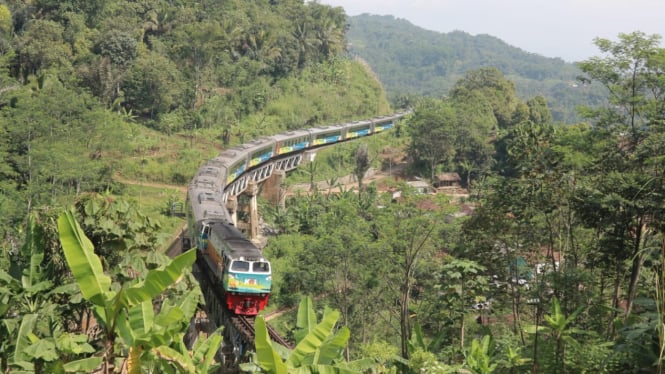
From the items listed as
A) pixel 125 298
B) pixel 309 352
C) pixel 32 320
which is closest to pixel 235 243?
pixel 32 320

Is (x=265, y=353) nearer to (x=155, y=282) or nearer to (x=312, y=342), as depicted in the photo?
(x=312, y=342)

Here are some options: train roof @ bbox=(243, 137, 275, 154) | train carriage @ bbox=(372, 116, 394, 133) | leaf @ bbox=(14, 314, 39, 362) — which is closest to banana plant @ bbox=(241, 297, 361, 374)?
leaf @ bbox=(14, 314, 39, 362)

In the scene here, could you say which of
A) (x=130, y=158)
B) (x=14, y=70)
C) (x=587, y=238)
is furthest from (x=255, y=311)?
(x=14, y=70)

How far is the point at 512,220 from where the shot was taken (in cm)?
1978

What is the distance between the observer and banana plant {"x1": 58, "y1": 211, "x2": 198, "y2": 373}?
8.04 m

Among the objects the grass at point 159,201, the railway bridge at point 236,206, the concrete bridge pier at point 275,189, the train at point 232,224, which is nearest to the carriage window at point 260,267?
the train at point 232,224

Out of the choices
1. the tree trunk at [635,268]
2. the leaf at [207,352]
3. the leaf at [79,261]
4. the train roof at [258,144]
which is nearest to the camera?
the leaf at [79,261]

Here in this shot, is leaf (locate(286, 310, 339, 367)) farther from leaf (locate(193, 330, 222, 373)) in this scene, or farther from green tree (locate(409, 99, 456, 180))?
green tree (locate(409, 99, 456, 180))

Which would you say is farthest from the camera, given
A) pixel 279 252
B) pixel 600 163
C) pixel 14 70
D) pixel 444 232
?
pixel 14 70

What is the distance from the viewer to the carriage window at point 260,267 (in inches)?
768

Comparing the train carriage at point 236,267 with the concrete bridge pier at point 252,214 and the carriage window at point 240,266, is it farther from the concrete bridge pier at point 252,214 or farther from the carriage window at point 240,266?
the concrete bridge pier at point 252,214

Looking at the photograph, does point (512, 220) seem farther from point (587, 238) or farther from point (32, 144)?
point (32, 144)

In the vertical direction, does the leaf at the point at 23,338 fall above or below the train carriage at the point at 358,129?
above

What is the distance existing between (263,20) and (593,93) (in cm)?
11408
